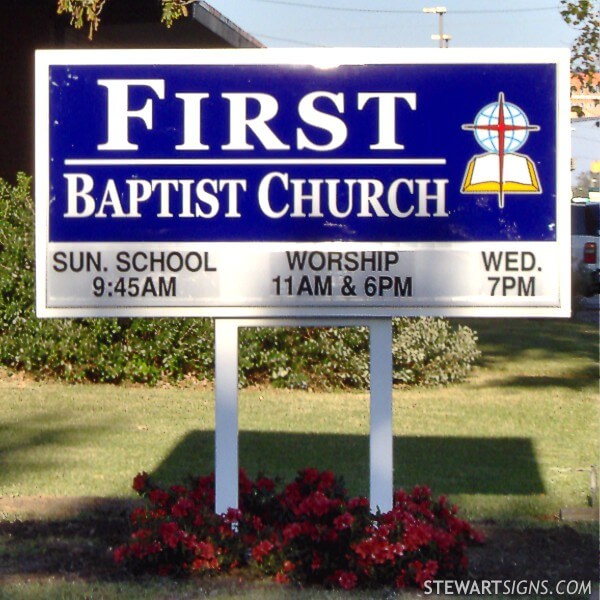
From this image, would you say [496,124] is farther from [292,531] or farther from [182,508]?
[182,508]

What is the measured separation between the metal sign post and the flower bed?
0.14 meters

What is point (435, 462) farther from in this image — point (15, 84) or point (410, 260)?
point (15, 84)

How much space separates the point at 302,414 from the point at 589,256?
15988mm

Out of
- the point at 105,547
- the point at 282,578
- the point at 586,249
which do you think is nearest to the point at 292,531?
the point at 282,578

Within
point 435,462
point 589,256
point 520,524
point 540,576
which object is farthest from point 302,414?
point 589,256

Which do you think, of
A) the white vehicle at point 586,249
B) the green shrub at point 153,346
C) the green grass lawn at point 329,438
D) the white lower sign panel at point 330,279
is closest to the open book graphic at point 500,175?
the white lower sign panel at point 330,279

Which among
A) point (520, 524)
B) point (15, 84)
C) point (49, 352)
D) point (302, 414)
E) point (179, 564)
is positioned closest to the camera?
point (179, 564)

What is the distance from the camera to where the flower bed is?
5551 mm

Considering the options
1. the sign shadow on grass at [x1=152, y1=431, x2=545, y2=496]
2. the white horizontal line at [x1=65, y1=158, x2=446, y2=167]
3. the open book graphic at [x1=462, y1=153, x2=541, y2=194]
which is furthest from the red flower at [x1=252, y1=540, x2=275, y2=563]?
the sign shadow on grass at [x1=152, y1=431, x2=545, y2=496]

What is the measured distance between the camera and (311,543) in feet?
18.6

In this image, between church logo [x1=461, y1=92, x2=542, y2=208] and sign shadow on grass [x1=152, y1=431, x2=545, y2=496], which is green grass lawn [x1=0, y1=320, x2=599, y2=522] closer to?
sign shadow on grass [x1=152, y1=431, x2=545, y2=496]

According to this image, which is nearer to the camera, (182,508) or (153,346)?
(182,508)

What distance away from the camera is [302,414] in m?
11.5

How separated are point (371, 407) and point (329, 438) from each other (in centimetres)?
428
